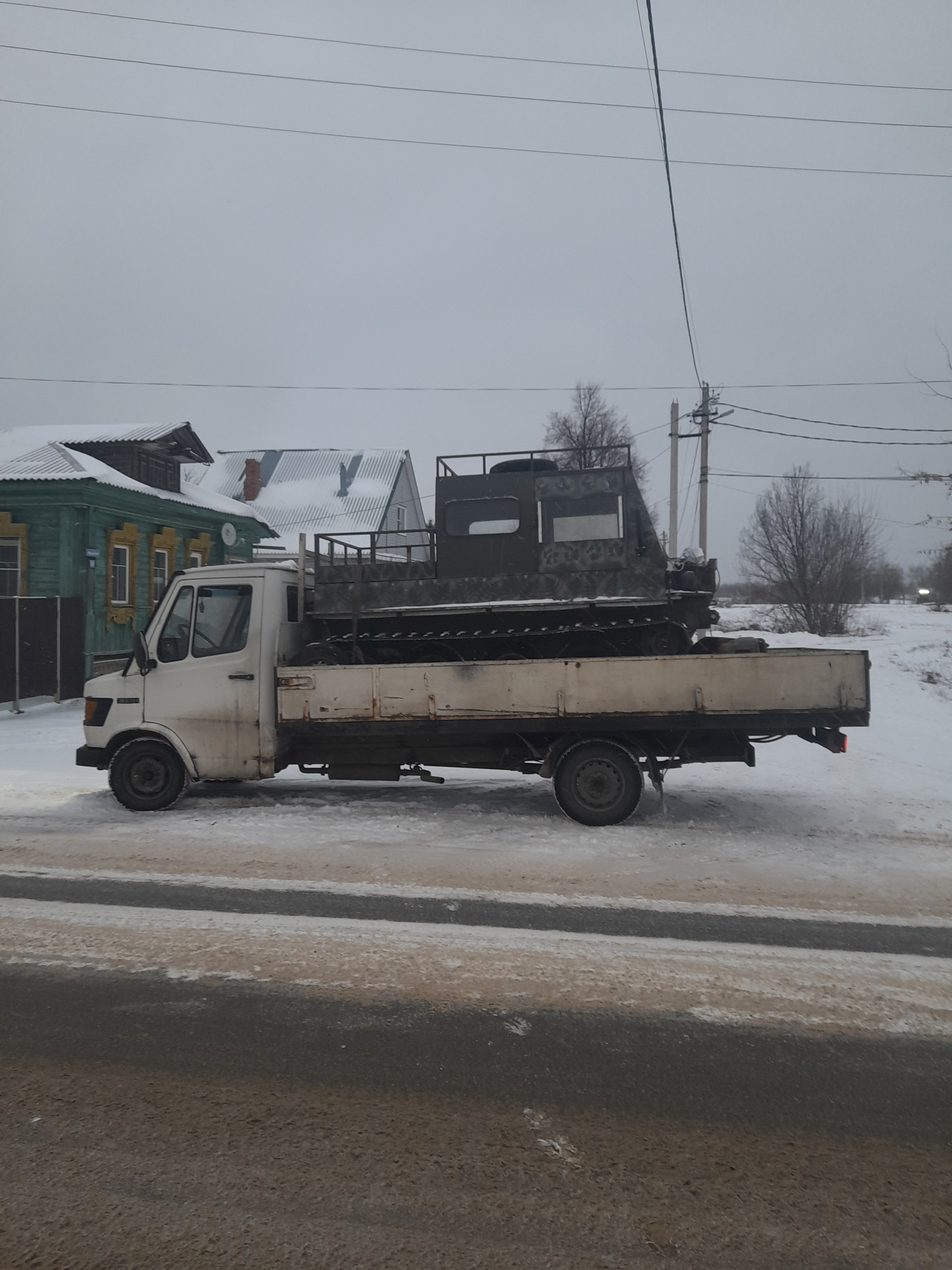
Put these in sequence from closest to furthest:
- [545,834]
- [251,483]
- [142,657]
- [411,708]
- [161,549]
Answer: [545,834] < [411,708] < [142,657] < [161,549] < [251,483]

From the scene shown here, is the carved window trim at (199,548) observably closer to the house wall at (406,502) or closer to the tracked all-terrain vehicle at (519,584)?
the house wall at (406,502)

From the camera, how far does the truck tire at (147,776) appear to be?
8.10m

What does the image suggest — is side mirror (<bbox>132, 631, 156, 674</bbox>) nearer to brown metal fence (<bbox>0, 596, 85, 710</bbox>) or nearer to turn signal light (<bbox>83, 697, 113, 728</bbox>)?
turn signal light (<bbox>83, 697, 113, 728</bbox>)

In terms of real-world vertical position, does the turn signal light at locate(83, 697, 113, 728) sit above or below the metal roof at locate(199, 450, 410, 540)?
below

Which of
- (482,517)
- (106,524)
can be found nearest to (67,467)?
(106,524)

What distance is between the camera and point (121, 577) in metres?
20.5

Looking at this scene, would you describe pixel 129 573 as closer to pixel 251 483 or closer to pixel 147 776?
pixel 147 776

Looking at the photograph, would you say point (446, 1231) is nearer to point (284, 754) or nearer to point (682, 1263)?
point (682, 1263)

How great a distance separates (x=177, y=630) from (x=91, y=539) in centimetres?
1215

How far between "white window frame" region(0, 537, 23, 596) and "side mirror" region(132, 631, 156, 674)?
1248 cm

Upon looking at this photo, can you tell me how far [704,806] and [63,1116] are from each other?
20.9 ft

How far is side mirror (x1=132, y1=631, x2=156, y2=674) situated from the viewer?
8.13 m

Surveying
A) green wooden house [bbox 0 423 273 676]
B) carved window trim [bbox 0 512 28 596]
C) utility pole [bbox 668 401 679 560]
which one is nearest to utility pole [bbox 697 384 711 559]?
utility pole [bbox 668 401 679 560]

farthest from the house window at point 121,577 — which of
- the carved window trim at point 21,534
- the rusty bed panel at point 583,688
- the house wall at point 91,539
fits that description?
the rusty bed panel at point 583,688
